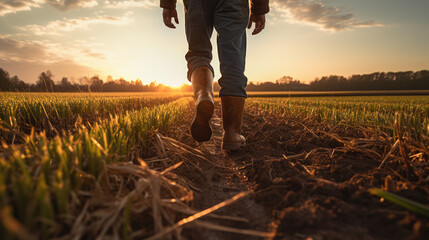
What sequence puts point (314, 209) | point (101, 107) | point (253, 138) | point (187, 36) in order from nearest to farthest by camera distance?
point (314, 209)
point (187, 36)
point (253, 138)
point (101, 107)

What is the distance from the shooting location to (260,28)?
89.4 inches

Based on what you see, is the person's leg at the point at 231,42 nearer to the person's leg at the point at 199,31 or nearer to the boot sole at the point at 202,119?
the person's leg at the point at 199,31

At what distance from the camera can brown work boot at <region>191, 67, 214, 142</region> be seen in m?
1.75

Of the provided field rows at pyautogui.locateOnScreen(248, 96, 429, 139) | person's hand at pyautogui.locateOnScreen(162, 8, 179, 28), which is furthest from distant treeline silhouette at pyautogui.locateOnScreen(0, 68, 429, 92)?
person's hand at pyautogui.locateOnScreen(162, 8, 179, 28)

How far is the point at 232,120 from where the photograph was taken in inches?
74.7

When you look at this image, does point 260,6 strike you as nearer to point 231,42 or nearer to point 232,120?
point 231,42

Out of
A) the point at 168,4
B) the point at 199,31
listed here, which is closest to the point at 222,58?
the point at 199,31

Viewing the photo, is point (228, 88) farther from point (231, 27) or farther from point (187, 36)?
point (187, 36)

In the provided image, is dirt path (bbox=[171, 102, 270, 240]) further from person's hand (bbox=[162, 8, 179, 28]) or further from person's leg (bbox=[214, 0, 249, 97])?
person's hand (bbox=[162, 8, 179, 28])

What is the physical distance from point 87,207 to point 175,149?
0.86 meters

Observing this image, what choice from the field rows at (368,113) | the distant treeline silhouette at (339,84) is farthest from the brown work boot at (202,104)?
the distant treeline silhouette at (339,84)

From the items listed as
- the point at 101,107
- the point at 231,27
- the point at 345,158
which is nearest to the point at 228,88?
the point at 231,27

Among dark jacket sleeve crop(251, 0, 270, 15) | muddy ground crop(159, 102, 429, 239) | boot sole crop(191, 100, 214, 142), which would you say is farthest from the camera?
dark jacket sleeve crop(251, 0, 270, 15)

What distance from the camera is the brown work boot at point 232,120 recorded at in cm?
188
